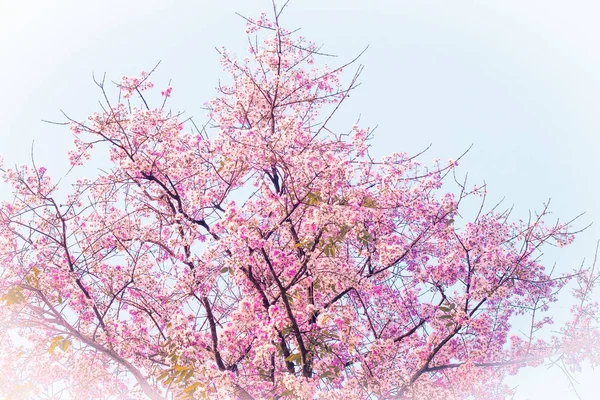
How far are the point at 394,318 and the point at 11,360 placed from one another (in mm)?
6253

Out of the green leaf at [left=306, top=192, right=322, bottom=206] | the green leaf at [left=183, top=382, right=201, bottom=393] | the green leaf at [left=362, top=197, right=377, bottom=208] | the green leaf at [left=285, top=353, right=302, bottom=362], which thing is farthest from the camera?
the green leaf at [left=362, top=197, right=377, bottom=208]

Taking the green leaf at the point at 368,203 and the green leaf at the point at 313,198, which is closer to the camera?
the green leaf at the point at 313,198

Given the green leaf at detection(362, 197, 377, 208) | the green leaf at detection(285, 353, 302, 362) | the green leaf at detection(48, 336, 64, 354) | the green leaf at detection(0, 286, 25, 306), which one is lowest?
the green leaf at detection(285, 353, 302, 362)

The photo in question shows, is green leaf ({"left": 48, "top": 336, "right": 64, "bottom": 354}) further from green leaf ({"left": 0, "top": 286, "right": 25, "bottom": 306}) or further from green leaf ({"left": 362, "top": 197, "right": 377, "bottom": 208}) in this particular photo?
green leaf ({"left": 362, "top": 197, "right": 377, "bottom": 208})

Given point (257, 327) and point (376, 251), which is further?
point (376, 251)

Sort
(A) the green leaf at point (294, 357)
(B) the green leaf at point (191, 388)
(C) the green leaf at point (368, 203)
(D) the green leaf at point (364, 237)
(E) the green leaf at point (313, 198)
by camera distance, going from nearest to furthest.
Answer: (B) the green leaf at point (191, 388), (A) the green leaf at point (294, 357), (D) the green leaf at point (364, 237), (E) the green leaf at point (313, 198), (C) the green leaf at point (368, 203)

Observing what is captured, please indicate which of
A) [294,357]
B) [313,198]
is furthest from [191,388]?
[313,198]

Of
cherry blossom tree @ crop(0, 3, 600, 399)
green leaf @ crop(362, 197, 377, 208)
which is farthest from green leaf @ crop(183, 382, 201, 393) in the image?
green leaf @ crop(362, 197, 377, 208)

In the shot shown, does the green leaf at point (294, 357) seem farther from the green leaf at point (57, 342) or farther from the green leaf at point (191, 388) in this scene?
the green leaf at point (57, 342)

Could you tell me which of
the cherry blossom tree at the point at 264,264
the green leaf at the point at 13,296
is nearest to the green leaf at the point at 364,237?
the cherry blossom tree at the point at 264,264

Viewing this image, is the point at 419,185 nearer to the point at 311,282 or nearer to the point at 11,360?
the point at 311,282

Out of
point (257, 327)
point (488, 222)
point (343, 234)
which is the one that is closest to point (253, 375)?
point (257, 327)

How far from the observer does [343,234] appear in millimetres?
6156

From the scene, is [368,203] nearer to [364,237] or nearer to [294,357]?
[364,237]
